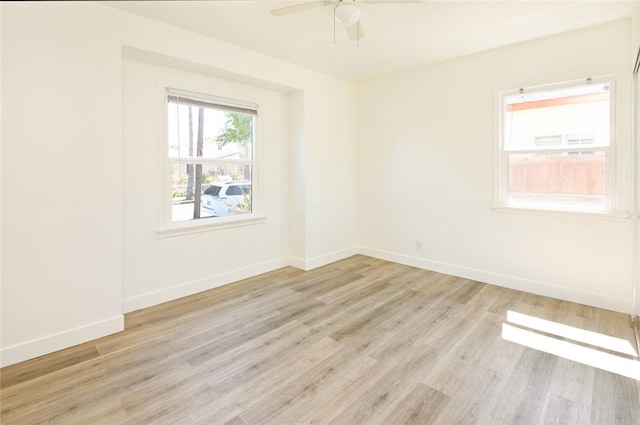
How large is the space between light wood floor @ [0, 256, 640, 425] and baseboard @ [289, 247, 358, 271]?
1045 mm

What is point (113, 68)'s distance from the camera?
2299 mm

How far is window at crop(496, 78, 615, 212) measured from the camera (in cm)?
296

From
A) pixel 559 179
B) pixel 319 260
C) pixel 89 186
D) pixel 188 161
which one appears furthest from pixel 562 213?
pixel 89 186

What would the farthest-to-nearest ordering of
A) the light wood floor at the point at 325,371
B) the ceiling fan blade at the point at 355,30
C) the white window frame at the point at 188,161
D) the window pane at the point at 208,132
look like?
the window pane at the point at 208,132
the white window frame at the point at 188,161
the ceiling fan blade at the point at 355,30
the light wood floor at the point at 325,371

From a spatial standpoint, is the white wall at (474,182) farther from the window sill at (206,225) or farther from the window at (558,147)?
the window sill at (206,225)

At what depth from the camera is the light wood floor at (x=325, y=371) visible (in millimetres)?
1759

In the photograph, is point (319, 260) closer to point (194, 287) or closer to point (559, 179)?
point (194, 287)

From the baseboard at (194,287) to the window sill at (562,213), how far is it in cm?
270

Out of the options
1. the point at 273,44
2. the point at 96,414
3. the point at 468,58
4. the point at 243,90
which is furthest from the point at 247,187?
the point at 468,58

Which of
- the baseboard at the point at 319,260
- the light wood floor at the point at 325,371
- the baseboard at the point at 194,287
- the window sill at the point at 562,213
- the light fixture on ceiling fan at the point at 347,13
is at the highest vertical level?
the light fixture on ceiling fan at the point at 347,13

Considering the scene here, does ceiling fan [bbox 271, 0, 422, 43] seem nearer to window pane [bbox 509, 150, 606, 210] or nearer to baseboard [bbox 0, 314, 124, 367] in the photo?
window pane [bbox 509, 150, 606, 210]

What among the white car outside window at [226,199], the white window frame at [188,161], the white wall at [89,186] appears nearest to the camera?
the white wall at [89,186]

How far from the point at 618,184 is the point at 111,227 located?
4.22 metres

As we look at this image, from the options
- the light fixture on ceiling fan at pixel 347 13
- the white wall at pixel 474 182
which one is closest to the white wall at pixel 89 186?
the light fixture on ceiling fan at pixel 347 13
